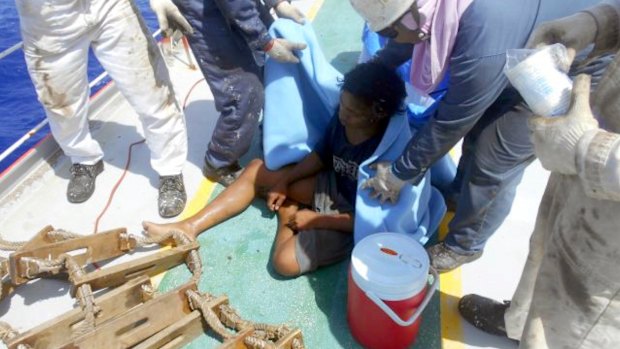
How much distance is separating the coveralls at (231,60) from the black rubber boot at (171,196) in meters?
0.26

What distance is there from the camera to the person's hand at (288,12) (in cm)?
291

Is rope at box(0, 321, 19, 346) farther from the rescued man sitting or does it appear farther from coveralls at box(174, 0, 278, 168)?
coveralls at box(174, 0, 278, 168)

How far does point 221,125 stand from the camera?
2977 mm

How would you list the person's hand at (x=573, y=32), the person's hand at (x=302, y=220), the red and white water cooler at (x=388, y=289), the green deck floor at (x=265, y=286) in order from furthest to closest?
the person's hand at (x=302, y=220), the green deck floor at (x=265, y=286), the red and white water cooler at (x=388, y=289), the person's hand at (x=573, y=32)

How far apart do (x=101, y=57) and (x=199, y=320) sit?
1.59 metres

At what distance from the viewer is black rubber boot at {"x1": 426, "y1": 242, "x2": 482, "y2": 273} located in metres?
2.52

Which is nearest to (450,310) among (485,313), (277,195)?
(485,313)

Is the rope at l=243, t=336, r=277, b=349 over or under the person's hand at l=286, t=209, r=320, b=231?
under

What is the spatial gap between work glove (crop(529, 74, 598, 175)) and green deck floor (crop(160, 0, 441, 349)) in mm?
1313

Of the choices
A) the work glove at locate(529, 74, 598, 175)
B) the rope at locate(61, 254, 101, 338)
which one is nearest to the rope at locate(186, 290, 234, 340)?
the rope at locate(61, 254, 101, 338)

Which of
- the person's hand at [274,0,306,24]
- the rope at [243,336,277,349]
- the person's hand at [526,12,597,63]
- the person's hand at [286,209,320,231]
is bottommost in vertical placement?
the rope at [243,336,277,349]

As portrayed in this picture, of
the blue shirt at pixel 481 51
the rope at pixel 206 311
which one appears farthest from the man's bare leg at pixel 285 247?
the blue shirt at pixel 481 51

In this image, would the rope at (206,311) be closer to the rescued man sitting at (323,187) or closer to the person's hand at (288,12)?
the rescued man sitting at (323,187)

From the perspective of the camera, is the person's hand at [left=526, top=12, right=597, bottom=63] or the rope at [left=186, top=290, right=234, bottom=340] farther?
the rope at [left=186, top=290, right=234, bottom=340]
